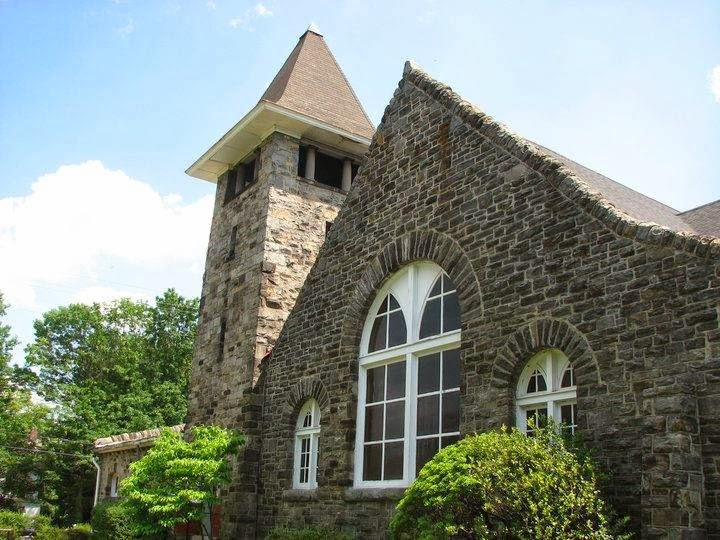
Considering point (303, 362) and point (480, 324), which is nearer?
point (480, 324)

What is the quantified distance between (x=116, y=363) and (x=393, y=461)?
34148mm

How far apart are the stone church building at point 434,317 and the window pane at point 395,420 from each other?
49mm

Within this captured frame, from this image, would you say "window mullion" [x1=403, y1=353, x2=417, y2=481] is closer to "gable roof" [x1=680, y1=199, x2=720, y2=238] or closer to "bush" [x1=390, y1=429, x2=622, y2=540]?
"bush" [x1=390, y1=429, x2=622, y2=540]

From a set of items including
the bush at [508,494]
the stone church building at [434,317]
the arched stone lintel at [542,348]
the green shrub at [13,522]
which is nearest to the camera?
the bush at [508,494]

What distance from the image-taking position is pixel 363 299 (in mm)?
13656

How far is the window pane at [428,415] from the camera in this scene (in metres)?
11.6

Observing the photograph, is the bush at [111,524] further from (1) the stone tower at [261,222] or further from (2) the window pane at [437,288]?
(2) the window pane at [437,288]

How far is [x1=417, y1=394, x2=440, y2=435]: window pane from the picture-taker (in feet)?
38.0

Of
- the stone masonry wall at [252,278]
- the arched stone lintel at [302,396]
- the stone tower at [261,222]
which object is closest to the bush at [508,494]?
the arched stone lintel at [302,396]

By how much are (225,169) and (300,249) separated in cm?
436

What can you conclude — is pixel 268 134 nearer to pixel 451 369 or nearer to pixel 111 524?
pixel 451 369

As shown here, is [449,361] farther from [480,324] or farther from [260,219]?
[260,219]

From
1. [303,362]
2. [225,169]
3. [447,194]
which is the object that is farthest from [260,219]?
[447,194]

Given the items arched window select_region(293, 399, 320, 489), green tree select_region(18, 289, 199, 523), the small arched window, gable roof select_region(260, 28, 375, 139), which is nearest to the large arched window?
arched window select_region(293, 399, 320, 489)
